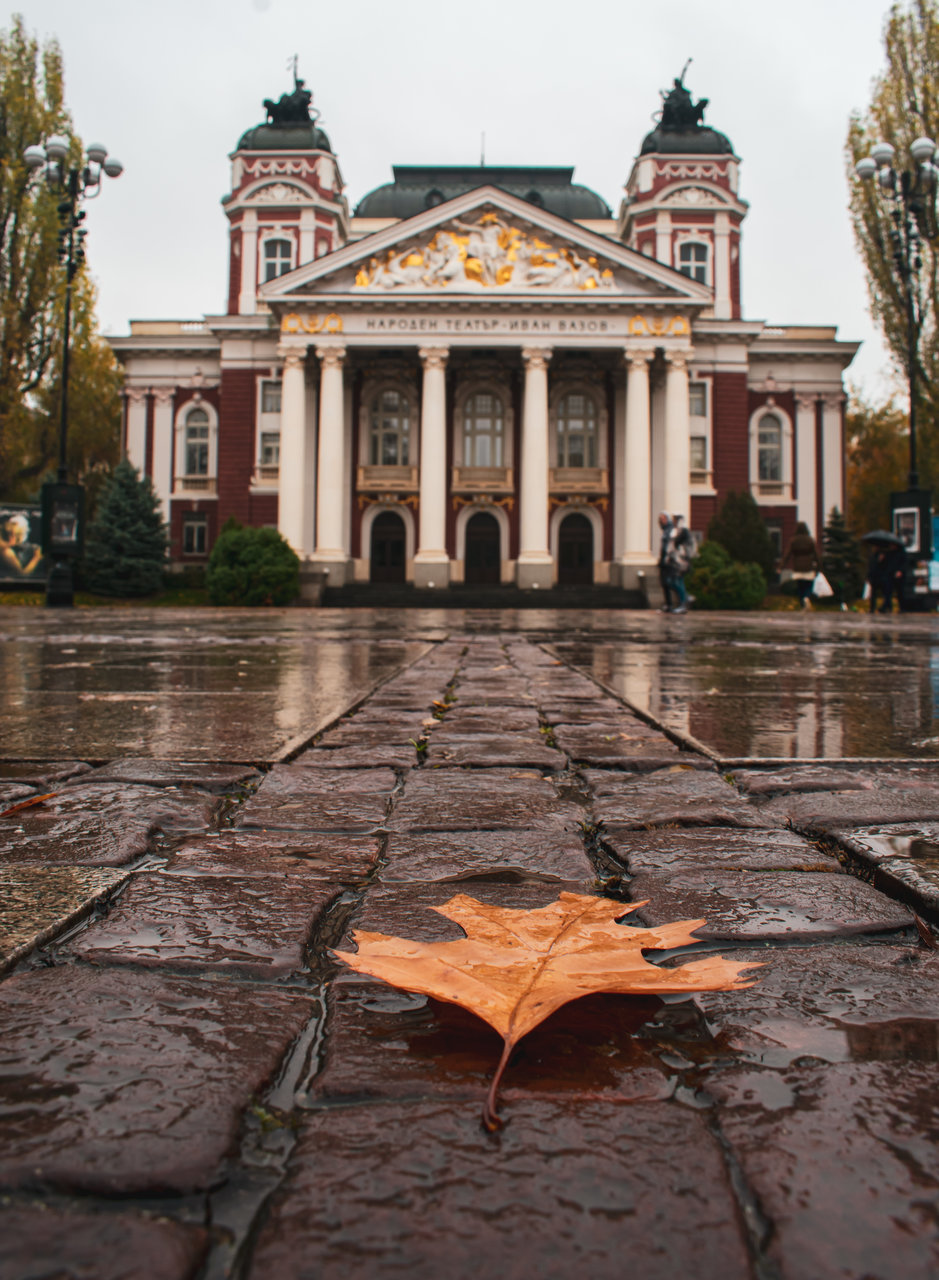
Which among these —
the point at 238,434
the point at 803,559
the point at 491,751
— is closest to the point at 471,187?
the point at 238,434

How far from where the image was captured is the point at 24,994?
997 millimetres

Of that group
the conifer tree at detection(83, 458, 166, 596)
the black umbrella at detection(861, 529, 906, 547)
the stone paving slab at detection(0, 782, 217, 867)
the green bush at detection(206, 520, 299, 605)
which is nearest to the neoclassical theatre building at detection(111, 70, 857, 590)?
the green bush at detection(206, 520, 299, 605)

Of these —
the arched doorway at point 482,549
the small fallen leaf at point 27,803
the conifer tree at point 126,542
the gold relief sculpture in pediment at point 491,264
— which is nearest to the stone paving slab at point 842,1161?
the small fallen leaf at point 27,803

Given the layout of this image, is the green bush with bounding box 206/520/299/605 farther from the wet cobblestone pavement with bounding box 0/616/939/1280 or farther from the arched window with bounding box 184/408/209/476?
the wet cobblestone pavement with bounding box 0/616/939/1280

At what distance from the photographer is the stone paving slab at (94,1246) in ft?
1.93

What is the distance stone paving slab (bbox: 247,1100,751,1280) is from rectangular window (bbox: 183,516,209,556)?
4053 cm

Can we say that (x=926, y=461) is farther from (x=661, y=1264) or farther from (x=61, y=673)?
(x=661, y=1264)

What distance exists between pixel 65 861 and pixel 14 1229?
1.02m

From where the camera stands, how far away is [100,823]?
185 cm

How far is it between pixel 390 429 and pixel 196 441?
26.9 feet

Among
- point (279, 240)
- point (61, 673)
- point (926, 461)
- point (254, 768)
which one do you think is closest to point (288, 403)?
point (279, 240)

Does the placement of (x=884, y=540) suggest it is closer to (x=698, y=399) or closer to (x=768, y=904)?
(x=698, y=399)

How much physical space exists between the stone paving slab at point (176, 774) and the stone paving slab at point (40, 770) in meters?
0.06

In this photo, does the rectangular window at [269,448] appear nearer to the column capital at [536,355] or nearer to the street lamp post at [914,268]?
the column capital at [536,355]
